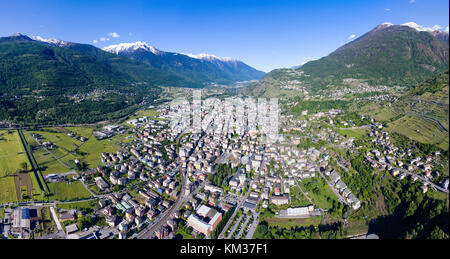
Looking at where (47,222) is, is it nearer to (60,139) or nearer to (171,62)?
(60,139)

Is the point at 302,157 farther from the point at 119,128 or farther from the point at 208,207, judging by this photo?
the point at 119,128

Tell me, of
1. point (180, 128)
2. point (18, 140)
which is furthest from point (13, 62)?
point (180, 128)

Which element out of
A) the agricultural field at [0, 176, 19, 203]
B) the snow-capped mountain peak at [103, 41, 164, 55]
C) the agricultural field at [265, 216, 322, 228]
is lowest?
the agricultural field at [265, 216, 322, 228]

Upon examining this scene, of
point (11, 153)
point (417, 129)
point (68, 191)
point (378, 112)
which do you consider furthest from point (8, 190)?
point (378, 112)

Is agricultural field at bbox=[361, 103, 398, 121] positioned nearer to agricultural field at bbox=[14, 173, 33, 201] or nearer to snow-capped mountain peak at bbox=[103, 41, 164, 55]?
agricultural field at bbox=[14, 173, 33, 201]

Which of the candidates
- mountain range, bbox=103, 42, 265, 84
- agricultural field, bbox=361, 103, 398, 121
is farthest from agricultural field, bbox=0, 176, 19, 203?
mountain range, bbox=103, 42, 265, 84

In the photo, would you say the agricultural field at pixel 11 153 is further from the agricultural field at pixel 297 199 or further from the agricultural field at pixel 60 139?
the agricultural field at pixel 297 199

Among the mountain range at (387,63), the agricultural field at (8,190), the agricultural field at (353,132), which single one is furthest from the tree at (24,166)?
the mountain range at (387,63)

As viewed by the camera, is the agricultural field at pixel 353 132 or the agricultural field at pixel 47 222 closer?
the agricultural field at pixel 47 222
